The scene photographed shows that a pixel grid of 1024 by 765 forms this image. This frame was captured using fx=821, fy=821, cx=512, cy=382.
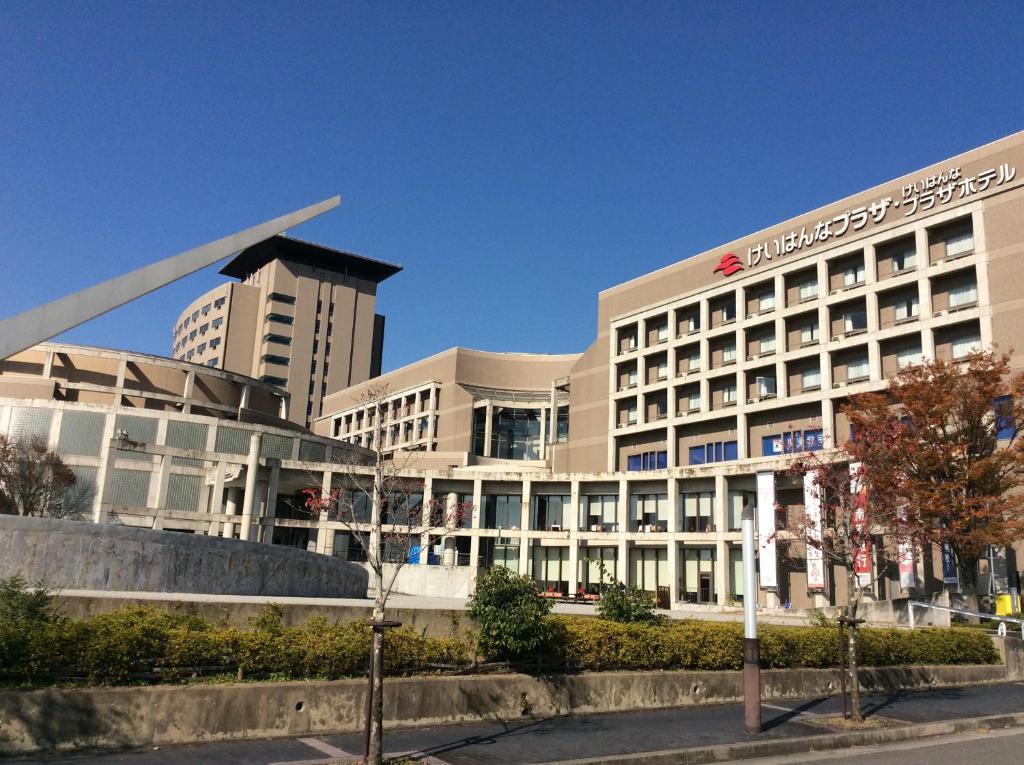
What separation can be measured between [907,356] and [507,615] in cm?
4335

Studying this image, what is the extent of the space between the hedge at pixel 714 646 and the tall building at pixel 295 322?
11169cm

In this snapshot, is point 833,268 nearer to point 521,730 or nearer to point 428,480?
point 428,480

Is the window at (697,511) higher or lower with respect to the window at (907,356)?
A: lower

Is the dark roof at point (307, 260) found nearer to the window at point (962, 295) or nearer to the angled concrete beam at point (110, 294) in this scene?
the window at point (962, 295)

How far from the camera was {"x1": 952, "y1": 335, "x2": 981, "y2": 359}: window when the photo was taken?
4678cm

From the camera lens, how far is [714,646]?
737 inches

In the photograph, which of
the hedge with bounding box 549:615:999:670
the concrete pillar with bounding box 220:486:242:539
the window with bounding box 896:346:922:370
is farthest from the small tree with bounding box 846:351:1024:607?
the concrete pillar with bounding box 220:486:242:539

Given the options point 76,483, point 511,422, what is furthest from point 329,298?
point 76,483

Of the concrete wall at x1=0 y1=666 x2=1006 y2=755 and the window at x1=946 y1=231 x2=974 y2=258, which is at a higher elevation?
the window at x1=946 y1=231 x2=974 y2=258

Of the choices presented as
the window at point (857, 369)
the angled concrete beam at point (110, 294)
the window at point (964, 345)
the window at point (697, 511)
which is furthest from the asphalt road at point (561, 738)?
the window at point (697, 511)

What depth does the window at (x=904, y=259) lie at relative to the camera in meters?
51.5

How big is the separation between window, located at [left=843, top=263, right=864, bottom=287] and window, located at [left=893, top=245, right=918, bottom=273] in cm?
232

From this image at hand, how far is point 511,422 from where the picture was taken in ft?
290

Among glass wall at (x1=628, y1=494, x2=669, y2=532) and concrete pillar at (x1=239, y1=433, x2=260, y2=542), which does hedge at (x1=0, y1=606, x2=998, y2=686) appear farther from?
concrete pillar at (x1=239, y1=433, x2=260, y2=542)
